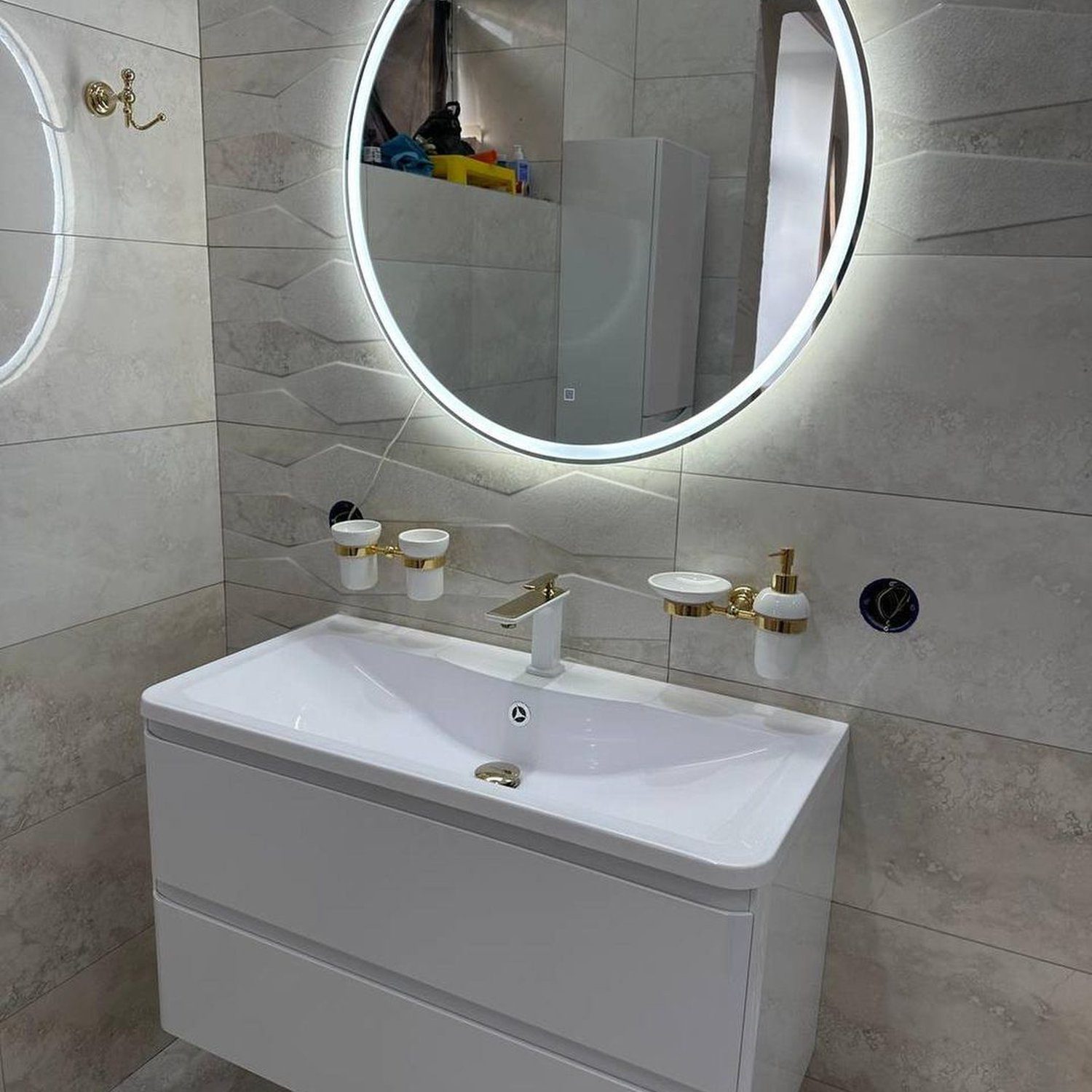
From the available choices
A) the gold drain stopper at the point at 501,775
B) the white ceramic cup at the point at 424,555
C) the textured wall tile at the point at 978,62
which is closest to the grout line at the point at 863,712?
the gold drain stopper at the point at 501,775

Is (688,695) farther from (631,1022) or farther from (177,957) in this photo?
(177,957)


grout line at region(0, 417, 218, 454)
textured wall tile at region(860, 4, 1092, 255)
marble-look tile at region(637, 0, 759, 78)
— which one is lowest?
grout line at region(0, 417, 218, 454)

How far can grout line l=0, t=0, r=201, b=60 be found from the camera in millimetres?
1475

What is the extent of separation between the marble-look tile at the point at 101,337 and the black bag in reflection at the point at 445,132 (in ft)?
1.62

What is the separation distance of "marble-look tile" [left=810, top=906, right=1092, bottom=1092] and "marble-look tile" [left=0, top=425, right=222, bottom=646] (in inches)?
48.7

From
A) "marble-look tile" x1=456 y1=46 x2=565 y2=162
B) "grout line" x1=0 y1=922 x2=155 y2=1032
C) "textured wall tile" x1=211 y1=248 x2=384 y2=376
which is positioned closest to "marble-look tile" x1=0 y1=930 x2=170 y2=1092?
"grout line" x1=0 y1=922 x2=155 y2=1032

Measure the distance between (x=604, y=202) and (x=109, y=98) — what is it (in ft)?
2.57

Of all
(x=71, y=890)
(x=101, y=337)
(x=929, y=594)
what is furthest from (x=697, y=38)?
(x=71, y=890)

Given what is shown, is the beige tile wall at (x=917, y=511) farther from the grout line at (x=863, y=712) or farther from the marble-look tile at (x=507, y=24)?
the marble-look tile at (x=507, y=24)

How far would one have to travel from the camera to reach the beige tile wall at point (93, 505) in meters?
1.56

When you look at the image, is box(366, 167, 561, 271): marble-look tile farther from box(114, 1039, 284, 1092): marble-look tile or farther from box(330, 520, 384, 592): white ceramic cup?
box(114, 1039, 284, 1092): marble-look tile

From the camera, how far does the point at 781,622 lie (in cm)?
136

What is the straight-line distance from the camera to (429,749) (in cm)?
156

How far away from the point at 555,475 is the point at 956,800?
0.71 meters
